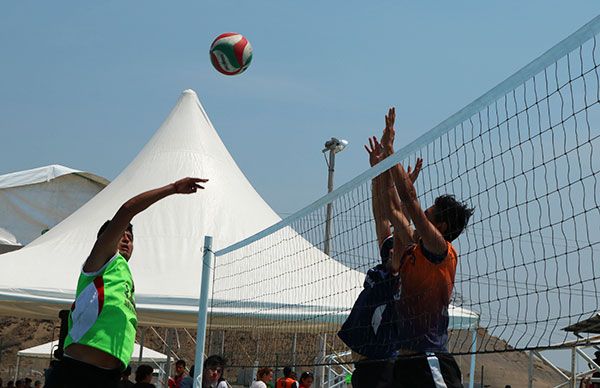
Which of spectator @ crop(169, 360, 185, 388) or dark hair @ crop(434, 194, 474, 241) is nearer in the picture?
dark hair @ crop(434, 194, 474, 241)

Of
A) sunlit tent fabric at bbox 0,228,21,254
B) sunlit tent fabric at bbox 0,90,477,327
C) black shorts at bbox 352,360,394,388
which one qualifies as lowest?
black shorts at bbox 352,360,394,388

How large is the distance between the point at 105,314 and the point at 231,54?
8.75m

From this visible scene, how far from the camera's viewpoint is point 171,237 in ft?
48.2

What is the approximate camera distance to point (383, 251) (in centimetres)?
662

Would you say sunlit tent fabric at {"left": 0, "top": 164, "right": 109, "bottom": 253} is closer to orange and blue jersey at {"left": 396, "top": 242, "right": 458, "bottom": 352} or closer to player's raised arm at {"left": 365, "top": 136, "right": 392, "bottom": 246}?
player's raised arm at {"left": 365, "top": 136, "right": 392, "bottom": 246}

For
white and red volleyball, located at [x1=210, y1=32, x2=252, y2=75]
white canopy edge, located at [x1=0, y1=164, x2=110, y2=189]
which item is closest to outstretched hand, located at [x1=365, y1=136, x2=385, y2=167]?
white and red volleyball, located at [x1=210, y1=32, x2=252, y2=75]

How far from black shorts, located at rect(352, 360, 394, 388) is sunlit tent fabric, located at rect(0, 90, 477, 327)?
464cm

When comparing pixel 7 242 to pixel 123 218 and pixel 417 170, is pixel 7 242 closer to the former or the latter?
pixel 417 170

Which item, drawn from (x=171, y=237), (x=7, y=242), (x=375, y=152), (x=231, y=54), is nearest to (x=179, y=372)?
(x=171, y=237)

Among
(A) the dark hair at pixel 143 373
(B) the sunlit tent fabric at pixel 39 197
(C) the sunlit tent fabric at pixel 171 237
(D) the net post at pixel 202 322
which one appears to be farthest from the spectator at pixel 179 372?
(B) the sunlit tent fabric at pixel 39 197

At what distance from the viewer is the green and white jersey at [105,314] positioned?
5.66 m

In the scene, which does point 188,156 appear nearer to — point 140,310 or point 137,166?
point 137,166

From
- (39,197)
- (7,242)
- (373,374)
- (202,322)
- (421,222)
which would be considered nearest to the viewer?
(421,222)

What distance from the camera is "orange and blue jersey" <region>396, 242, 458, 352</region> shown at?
569cm
